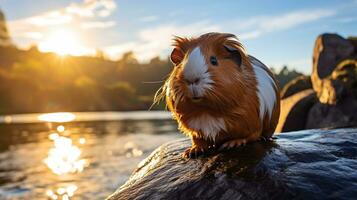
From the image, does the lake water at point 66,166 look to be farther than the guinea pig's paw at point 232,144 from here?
Yes

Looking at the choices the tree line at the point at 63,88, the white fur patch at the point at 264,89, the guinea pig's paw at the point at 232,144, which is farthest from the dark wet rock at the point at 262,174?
the tree line at the point at 63,88

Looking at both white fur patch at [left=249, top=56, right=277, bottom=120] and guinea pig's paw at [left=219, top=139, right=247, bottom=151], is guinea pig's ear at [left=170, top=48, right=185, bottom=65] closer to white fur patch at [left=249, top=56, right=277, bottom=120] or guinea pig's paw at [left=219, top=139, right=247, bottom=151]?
white fur patch at [left=249, top=56, right=277, bottom=120]

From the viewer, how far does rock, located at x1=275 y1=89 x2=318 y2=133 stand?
1665 cm

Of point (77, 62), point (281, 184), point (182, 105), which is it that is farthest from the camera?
point (77, 62)

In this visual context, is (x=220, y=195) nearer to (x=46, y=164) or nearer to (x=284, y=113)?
(x=284, y=113)

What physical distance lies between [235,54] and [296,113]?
1318 cm

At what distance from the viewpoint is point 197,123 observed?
4.59m

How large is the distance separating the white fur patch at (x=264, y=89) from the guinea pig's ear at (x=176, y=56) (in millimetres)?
819

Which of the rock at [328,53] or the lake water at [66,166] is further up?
the rock at [328,53]

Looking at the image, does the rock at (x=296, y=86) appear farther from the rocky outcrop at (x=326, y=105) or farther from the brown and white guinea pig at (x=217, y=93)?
the brown and white guinea pig at (x=217, y=93)

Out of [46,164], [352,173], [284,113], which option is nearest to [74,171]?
[46,164]

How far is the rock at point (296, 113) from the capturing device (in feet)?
54.6

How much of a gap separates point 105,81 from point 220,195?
5814 inches

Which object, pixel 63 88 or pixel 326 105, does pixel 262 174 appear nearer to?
pixel 326 105
